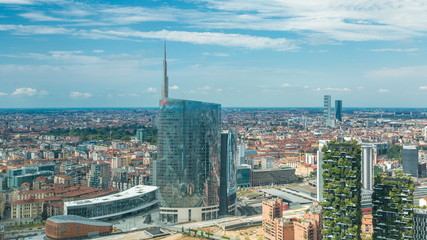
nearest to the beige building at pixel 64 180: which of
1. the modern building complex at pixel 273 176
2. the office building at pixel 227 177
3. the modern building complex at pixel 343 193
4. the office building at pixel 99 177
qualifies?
the office building at pixel 99 177

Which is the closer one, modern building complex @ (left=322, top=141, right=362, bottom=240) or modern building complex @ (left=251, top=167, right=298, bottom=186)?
modern building complex @ (left=322, top=141, right=362, bottom=240)

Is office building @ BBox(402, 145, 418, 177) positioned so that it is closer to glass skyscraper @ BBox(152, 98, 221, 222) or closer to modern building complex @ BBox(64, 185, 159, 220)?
glass skyscraper @ BBox(152, 98, 221, 222)

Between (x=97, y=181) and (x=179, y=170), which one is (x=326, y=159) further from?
(x=97, y=181)

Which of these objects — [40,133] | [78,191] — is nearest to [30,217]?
[78,191]

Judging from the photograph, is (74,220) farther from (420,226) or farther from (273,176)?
(273,176)

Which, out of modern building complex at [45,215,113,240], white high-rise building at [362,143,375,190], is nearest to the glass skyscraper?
modern building complex at [45,215,113,240]
